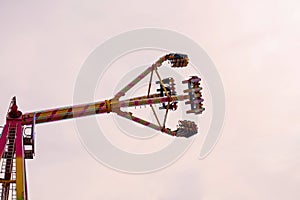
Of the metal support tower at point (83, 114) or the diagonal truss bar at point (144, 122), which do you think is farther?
the diagonal truss bar at point (144, 122)

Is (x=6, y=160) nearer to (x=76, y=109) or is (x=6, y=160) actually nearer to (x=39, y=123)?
(x=39, y=123)

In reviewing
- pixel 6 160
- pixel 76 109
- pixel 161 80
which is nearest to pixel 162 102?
pixel 161 80

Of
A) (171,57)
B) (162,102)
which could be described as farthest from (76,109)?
(171,57)

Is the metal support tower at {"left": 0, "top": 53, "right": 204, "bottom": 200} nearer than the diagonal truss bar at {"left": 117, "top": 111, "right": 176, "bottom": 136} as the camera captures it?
Yes

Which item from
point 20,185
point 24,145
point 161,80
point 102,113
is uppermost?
point 161,80

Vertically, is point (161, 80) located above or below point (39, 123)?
above

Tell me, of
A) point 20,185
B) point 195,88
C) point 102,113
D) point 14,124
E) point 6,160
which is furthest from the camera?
point 195,88

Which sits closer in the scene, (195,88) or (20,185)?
(20,185)

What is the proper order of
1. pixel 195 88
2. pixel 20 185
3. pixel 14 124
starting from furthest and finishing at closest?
pixel 195 88 < pixel 14 124 < pixel 20 185

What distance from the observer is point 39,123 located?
857 inches

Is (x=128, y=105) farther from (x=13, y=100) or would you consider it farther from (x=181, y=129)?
(x=13, y=100)

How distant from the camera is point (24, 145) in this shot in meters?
20.4

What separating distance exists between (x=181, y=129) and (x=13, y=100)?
33.7 feet

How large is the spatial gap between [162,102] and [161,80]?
1514 mm
